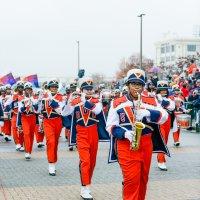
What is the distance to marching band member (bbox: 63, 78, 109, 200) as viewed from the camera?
31.2 feet

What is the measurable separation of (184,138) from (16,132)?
242 inches

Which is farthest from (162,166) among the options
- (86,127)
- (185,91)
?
(185,91)

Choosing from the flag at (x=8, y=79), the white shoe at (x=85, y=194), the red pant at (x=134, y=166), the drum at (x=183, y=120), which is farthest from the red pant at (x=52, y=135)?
the flag at (x=8, y=79)

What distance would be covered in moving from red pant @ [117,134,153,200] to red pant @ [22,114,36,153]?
25.1ft

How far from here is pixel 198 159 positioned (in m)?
14.1

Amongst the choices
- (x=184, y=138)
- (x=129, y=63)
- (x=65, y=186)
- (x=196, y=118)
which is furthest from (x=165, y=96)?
(x=129, y=63)

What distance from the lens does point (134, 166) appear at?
702 cm

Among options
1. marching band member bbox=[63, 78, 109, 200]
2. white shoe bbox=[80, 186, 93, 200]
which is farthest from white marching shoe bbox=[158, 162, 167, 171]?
white shoe bbox=[80, 186, 93, 200]

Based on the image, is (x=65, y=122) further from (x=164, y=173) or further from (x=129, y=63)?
(x=129, y=63)

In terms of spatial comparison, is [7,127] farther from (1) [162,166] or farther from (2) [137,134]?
(2) [137,134]

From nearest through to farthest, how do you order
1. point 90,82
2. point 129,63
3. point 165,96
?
point 90,82, point 165,96, point 129,63

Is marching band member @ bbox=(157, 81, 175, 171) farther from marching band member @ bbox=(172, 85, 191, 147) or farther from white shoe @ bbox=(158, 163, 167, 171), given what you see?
marching band member @ bbox=(172, 85, 191, 147)

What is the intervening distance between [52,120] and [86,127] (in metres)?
2.36

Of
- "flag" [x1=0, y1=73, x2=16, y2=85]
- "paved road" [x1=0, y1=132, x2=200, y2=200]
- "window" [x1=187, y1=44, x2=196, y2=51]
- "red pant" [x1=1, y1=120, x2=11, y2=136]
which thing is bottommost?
"red pant" [x1=1, y1=120, x2=11, y2=136]
